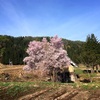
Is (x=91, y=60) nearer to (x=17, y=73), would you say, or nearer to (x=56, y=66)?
(x=56, y=66)

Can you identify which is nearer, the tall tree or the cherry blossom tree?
the cherry blossom tree

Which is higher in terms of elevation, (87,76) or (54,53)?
(54,53)

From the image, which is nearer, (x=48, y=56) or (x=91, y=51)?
(x=48, y=56)

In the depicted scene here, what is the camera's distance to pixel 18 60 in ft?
380

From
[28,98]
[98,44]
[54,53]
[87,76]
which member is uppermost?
[98,44]

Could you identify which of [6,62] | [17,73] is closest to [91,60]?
[17,73]

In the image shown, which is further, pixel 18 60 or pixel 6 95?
pixel 18 60

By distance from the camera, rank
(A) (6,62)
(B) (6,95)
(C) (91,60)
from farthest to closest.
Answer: (A) (6,62) < (C) (91,60) < (B) (6,95)

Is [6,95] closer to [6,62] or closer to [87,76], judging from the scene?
[87,76]

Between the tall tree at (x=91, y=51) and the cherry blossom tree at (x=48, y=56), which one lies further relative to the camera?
the tall tree at (x=91, y=51)

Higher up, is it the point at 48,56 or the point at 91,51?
the point at 91,51

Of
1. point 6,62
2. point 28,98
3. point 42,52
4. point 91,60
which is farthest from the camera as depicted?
point 6,62

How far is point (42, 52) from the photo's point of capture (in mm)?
48781

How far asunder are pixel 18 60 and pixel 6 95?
94095 mm
